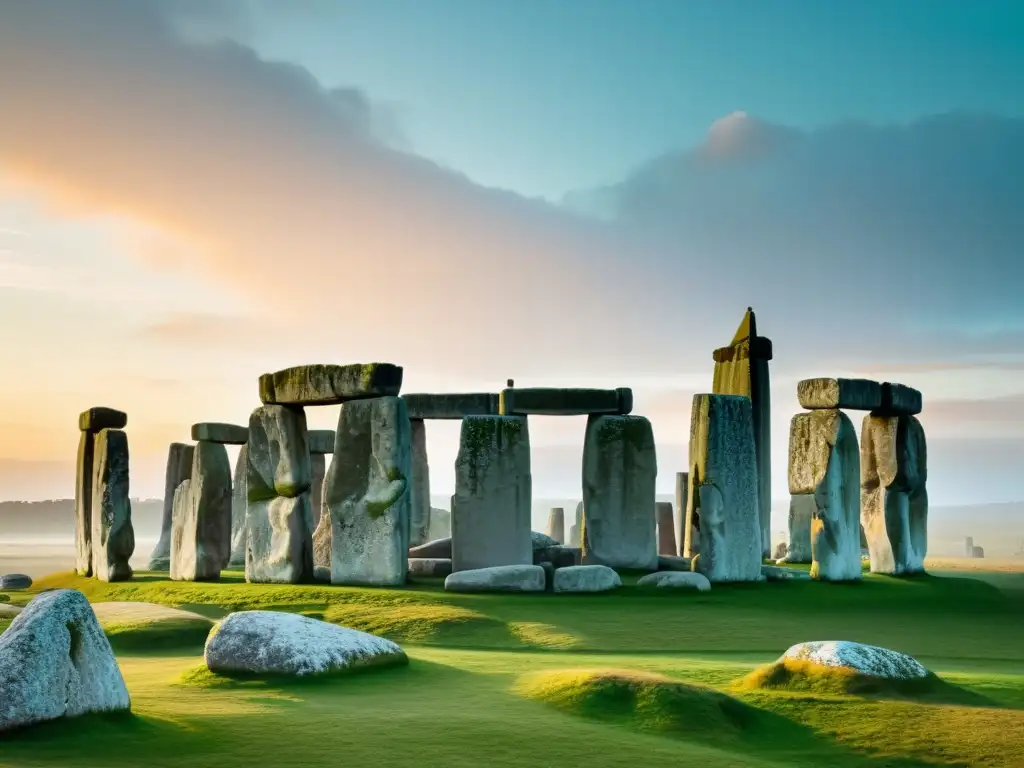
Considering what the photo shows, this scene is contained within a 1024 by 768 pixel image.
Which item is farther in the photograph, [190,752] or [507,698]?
[507,698]

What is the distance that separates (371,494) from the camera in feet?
67.3

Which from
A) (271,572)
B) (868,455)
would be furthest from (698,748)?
(868,455)

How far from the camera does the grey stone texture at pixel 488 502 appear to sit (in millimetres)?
20922

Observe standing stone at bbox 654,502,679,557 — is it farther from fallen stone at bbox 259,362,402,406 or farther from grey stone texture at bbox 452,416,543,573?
fallen stone at bbox 259,362,402,406

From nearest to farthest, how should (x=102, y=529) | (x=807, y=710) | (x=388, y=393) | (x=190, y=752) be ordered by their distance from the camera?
(x=190, y=752)
(x=807, y=710)
(x=388, y=393)
(x=102, y=529)

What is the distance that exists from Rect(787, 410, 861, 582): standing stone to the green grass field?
4.68m

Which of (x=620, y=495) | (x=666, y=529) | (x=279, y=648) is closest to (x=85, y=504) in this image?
(x=620, y=495)

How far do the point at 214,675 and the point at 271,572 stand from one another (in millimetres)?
10418

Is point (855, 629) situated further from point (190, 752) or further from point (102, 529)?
point (102, 529)

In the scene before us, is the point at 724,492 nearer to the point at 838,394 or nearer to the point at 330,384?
the point at 838,394

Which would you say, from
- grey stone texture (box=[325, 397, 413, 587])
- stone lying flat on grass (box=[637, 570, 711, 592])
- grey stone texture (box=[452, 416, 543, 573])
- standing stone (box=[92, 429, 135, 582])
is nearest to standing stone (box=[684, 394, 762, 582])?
stone lying flat on grass (box=[637, 570, 711, 592])

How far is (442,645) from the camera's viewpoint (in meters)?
16.3

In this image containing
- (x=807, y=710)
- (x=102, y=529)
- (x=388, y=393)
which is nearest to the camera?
(x=807, y=710)

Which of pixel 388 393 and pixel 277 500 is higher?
pixel 388 393
